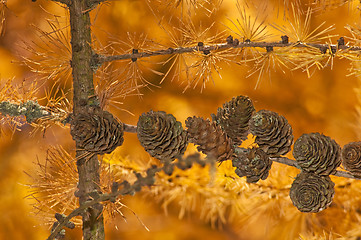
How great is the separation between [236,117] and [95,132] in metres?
0.12

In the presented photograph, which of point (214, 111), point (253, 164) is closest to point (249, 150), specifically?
point (253, 164)

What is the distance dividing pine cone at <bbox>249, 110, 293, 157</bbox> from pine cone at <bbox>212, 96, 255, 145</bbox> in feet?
0.07

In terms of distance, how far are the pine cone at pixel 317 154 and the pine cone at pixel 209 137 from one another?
58 millimetres

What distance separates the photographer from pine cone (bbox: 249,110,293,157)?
38 cm

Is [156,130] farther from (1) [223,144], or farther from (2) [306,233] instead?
(2) [306,233]

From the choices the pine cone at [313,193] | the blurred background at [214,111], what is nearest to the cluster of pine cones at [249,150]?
the pine cone at [313,193]

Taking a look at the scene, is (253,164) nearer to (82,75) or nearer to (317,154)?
(317,154)

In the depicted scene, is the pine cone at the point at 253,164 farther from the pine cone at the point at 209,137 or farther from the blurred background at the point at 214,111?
the blurred background at the point at 214,111

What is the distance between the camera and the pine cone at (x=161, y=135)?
0.37m

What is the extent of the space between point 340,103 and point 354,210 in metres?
0.15

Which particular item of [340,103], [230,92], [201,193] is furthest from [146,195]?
[340,103]

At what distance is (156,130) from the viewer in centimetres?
37

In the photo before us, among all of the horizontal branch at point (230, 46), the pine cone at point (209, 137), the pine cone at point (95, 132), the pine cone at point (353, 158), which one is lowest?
the pine cone at point (95, 132)

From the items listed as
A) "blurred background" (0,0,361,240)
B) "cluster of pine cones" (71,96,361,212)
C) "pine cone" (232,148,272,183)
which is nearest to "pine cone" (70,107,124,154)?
"cluster of pine cones" (71,96,361,212)
